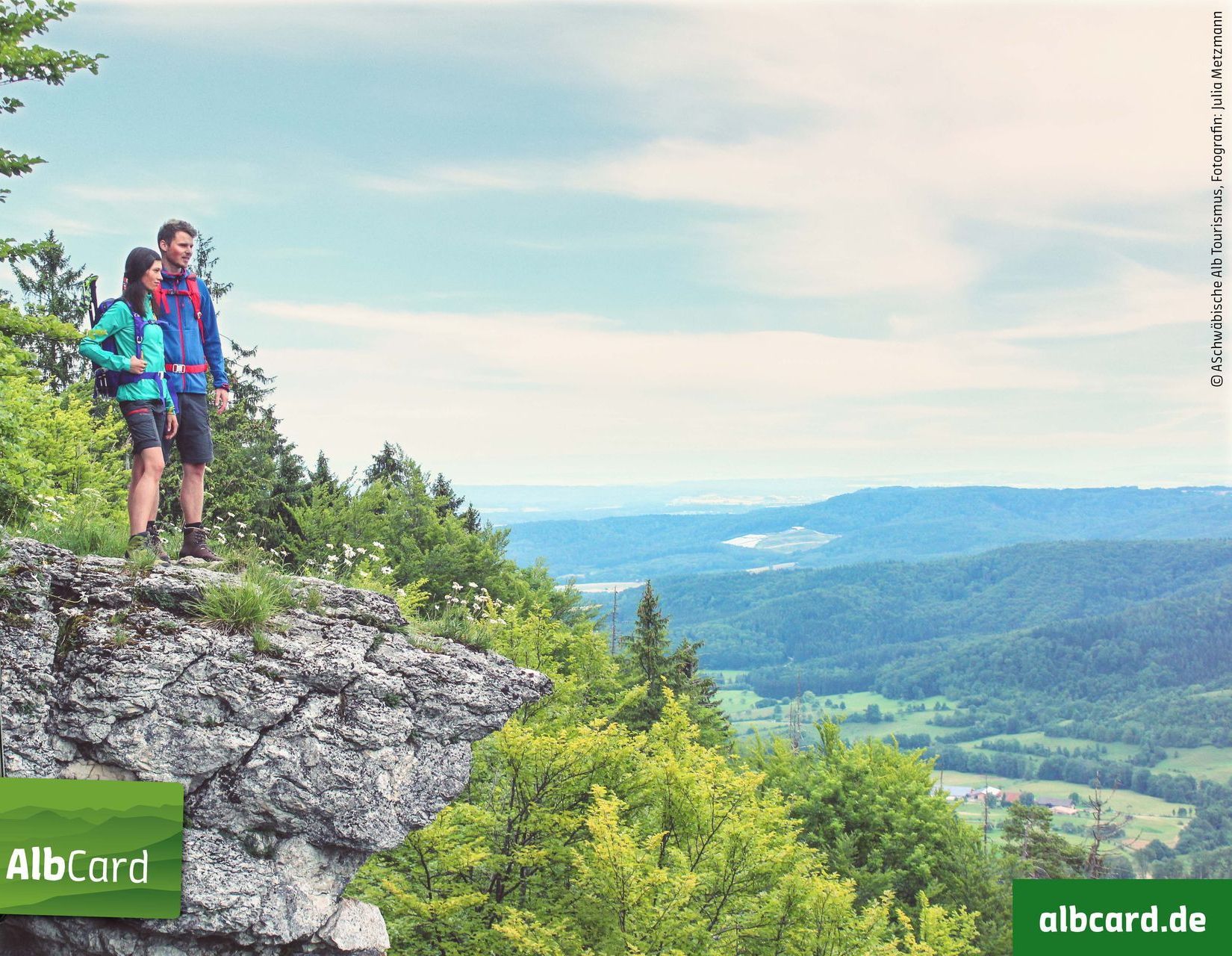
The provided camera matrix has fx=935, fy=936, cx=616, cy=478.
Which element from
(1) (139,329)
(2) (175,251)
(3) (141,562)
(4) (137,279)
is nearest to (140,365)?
(1) (139,329)

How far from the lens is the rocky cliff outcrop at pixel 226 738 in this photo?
774 centimetres

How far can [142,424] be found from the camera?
873 cm

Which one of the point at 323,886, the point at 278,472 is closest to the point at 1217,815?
the point at 278,472

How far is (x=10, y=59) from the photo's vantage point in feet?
41.4

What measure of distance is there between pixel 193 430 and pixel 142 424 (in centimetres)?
58

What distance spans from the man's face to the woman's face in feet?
0.26

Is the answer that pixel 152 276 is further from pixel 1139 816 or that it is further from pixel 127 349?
pixel 1139 816

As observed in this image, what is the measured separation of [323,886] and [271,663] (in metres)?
2.14

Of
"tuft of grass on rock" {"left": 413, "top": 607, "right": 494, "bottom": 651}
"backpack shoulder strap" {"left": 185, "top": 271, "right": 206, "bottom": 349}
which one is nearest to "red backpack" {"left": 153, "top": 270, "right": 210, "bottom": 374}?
"backpack shoulder strap" {"left": 185, "top": 271, "right": 206, "bottom": 349}

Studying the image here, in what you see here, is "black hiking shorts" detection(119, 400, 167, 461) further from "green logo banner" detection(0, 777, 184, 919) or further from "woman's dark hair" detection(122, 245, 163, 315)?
"green logo banner" detection(0, 777, 184, 919)

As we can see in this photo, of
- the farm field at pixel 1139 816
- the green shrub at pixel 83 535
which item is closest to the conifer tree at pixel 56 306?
the green shrub at pixel 83 535

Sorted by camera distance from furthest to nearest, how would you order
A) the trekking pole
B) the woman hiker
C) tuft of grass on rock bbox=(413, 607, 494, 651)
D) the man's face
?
tuft of grass on rock bbox=(413, 607, 494, 651) → the man's face → the woman hiker → the trekking pole

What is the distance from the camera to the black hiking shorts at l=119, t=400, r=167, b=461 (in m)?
8.73

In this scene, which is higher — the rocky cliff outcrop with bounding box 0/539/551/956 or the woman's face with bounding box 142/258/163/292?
the woman's face with bounding box 142/258/163/292
